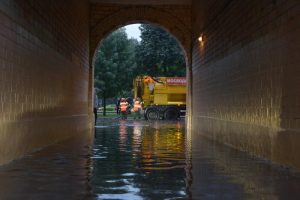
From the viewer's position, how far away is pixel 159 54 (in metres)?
51.8

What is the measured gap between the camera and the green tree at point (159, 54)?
51094mm

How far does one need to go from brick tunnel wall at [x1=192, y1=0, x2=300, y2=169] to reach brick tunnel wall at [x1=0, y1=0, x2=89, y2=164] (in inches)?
177

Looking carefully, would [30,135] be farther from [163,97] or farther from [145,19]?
[163,97]

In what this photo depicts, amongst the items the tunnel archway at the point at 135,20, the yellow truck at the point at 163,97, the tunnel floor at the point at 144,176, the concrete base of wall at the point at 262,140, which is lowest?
the tunnel floor at the point at 144,176

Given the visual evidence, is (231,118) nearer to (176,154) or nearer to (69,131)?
(176,154)

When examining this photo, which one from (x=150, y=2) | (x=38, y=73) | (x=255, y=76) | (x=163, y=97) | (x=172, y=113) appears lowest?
(x=172, y=113)

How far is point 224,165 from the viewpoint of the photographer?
10.0 meters

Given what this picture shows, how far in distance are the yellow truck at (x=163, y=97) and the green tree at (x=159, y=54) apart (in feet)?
28.9

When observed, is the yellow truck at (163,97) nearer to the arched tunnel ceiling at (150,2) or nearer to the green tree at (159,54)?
the green tree at (159,54)

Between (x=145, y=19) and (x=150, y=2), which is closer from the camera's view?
(x=150, y=2)

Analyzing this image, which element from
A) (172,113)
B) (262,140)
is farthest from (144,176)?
(172,113)

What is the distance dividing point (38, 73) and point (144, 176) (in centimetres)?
545

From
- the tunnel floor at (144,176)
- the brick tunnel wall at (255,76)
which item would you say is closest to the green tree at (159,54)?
the brick tunnel wall at (255,76)

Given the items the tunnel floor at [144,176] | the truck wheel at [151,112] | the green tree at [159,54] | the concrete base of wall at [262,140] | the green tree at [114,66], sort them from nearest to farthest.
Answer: the tunnel floor at [144,176]
the concrete base of wall at [262,140]
the truck wheel at [151,112]
the green tree at [159,54]
the green tree at [114,66]
